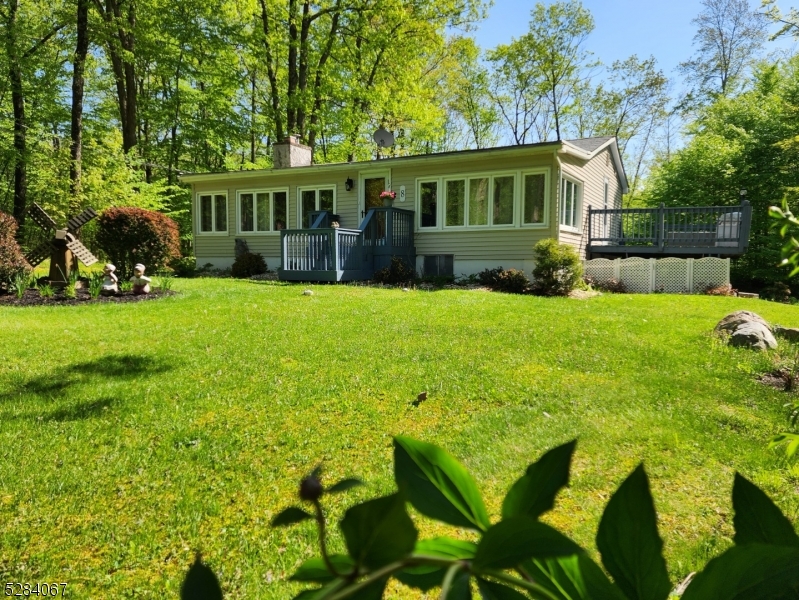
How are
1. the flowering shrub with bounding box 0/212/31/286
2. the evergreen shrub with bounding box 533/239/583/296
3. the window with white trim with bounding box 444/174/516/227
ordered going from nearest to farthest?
the flowering shrub with bounding box 0/212/31/286 → the evergreen shrub with bounding box 533/239/583/296 → the window with white trim with bounding box 444/174/516/227

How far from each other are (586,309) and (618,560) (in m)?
8.42

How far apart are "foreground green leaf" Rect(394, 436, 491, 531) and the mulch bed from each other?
30.4 ft

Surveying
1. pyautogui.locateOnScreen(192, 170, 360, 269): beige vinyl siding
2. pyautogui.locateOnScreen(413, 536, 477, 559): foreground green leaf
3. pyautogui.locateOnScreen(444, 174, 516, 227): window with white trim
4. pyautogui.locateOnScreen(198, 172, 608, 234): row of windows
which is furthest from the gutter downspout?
pyautogui.locateOnScreen(413, 536, 477, 559): foreground green leaf

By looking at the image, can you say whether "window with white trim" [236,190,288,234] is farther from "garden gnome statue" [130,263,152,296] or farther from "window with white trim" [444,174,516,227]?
"garden gnome statue" [130,263,152,296]

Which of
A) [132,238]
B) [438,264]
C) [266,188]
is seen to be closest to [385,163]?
[438,264]

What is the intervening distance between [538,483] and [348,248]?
482 inches

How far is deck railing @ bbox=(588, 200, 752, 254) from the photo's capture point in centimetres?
1263

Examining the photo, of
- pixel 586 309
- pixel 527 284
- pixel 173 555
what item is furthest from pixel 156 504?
pixel 527 284

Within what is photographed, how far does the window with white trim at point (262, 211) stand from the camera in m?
16.2

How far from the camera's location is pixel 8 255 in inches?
349

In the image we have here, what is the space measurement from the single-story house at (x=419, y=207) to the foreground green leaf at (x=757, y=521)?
11723 millimetres

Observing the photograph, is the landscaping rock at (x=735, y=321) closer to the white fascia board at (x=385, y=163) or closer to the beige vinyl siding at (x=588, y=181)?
the beige vinyl siding at (x=588, y=181)

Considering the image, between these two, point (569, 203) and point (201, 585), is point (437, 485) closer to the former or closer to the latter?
point (201, 585)

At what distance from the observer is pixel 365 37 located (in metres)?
21.3
